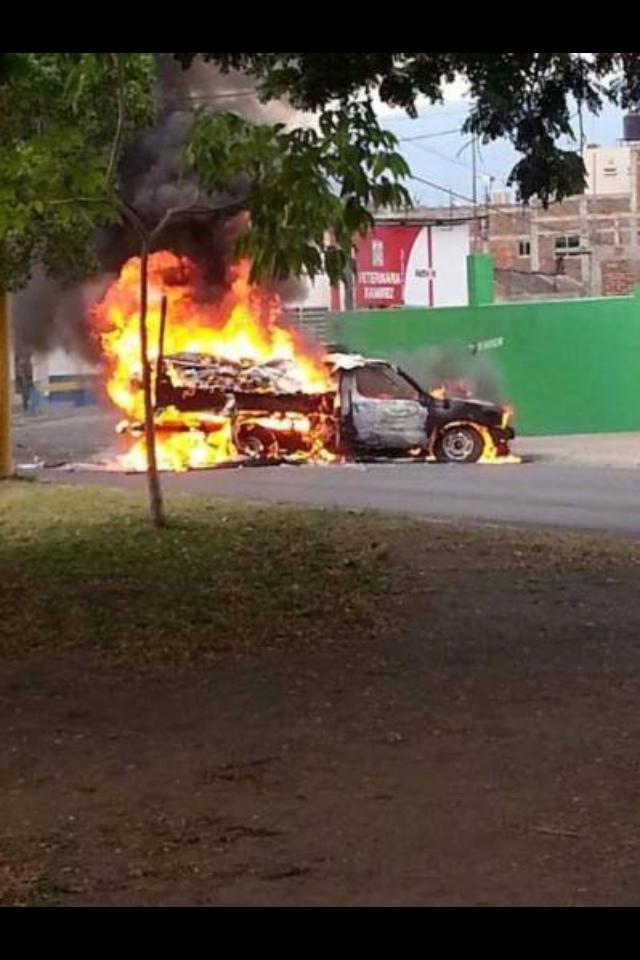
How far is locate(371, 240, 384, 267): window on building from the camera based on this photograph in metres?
36.4

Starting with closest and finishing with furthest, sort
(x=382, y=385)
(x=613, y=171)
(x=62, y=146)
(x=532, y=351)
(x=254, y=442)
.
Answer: (x=62, y=146), (x=254, y=442), (x=382, y=385), (x=532, y=351), (x=613, y=171)

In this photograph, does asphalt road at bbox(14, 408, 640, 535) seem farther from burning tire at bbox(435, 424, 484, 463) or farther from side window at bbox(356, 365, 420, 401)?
side window at bbox(356, 365, 420, 401)

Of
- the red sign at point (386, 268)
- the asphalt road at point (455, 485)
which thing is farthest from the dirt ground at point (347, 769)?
the red sign at point (386, 268)

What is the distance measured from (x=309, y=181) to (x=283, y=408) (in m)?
11.9

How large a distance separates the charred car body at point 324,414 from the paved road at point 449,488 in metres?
0.61

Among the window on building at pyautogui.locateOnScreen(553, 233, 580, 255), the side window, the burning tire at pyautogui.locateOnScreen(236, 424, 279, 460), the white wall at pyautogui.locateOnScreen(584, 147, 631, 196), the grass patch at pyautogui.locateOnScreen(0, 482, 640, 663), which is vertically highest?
the white wall at pyautogui.locateOnScreen(584, 147, 631, 196)

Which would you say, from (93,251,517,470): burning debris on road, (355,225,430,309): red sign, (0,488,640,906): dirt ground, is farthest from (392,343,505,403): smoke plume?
(0,488,640,906): dirt ground

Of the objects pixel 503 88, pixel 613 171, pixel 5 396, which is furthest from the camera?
pixel 613 171

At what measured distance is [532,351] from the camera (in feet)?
78.8

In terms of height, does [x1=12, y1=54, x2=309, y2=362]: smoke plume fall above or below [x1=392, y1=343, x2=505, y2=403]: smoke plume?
above

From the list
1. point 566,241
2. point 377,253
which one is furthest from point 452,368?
point 566,241

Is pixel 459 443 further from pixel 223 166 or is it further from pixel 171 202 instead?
pixel 223 166

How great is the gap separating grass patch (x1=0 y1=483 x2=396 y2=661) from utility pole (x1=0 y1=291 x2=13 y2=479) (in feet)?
14.1
